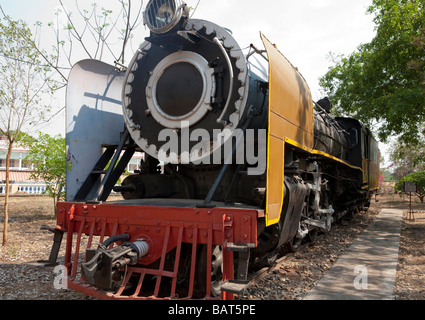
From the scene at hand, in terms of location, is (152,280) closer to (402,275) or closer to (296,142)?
(296,142)

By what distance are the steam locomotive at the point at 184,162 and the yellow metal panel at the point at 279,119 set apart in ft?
0.04

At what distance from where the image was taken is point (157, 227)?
366cm

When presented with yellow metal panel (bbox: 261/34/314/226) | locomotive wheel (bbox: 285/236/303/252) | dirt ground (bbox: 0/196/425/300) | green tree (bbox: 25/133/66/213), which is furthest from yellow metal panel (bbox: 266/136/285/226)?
green tree (bbox: 25/133/66/213)

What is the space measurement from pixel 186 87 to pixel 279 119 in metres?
1.18

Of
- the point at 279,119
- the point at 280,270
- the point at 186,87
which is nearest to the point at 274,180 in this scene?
the point at 279,119

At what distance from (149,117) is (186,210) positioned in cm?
157

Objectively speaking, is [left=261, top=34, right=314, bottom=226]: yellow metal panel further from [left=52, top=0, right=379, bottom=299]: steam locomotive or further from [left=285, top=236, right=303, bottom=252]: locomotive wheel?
[left=285, top=236, right=303, bottom=252]: locomotive wheel

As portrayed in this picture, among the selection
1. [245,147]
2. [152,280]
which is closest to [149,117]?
[245,147]

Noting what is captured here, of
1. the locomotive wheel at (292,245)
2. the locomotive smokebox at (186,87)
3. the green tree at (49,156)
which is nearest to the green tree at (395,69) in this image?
the locomotive wheel at (292,245)

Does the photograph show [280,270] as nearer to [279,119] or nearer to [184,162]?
[184,162]

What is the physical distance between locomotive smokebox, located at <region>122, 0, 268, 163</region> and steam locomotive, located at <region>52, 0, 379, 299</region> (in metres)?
0.01

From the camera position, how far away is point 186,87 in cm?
426

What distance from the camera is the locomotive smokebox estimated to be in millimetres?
4078
